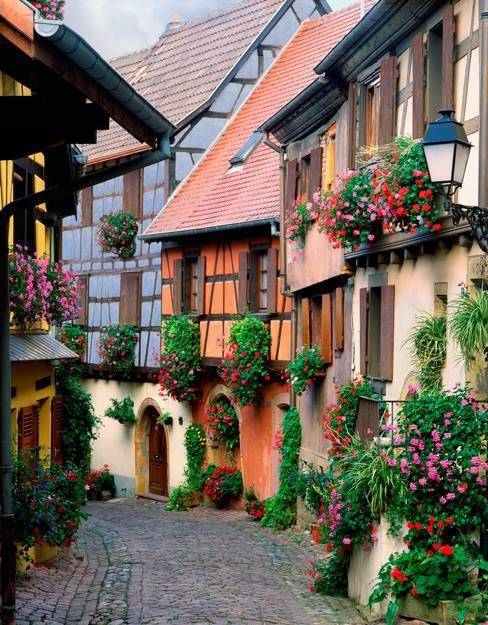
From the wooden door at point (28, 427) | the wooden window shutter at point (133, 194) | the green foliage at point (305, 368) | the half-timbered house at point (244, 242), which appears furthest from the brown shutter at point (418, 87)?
the wooden window shutter at point (133, 194)

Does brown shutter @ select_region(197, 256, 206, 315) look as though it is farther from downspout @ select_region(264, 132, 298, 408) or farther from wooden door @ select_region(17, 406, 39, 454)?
wooden door @ select_region(17, 406, 39, 454)

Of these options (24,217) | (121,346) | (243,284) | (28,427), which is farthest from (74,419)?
(121,346)

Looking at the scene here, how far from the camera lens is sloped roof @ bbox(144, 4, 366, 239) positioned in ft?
73.7

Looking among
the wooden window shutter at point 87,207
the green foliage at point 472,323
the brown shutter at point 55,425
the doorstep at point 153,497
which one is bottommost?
the doorstep at point 153,497

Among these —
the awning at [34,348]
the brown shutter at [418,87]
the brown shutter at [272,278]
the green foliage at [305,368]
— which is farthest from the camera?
the brown shutter at [272,278]

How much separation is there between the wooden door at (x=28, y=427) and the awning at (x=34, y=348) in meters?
0.80

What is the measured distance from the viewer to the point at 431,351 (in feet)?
37.9

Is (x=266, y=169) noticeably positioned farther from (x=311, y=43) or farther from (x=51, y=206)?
(x=51, y=206)

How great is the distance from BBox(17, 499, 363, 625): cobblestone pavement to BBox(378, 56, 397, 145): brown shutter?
489cm

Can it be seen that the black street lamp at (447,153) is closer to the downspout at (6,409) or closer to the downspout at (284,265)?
the downspout at (6,409)

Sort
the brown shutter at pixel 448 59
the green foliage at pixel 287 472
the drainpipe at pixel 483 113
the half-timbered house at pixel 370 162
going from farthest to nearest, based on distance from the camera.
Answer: the green foliage at pixel 287 472, the brown shutter at pixel 448 59, the half-timbered house at pixel 370 162, the drainpipe at pixel 483 113

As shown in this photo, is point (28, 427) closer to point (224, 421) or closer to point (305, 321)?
point (305, 321)

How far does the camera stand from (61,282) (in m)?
14.0

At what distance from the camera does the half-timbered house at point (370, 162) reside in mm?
10586
